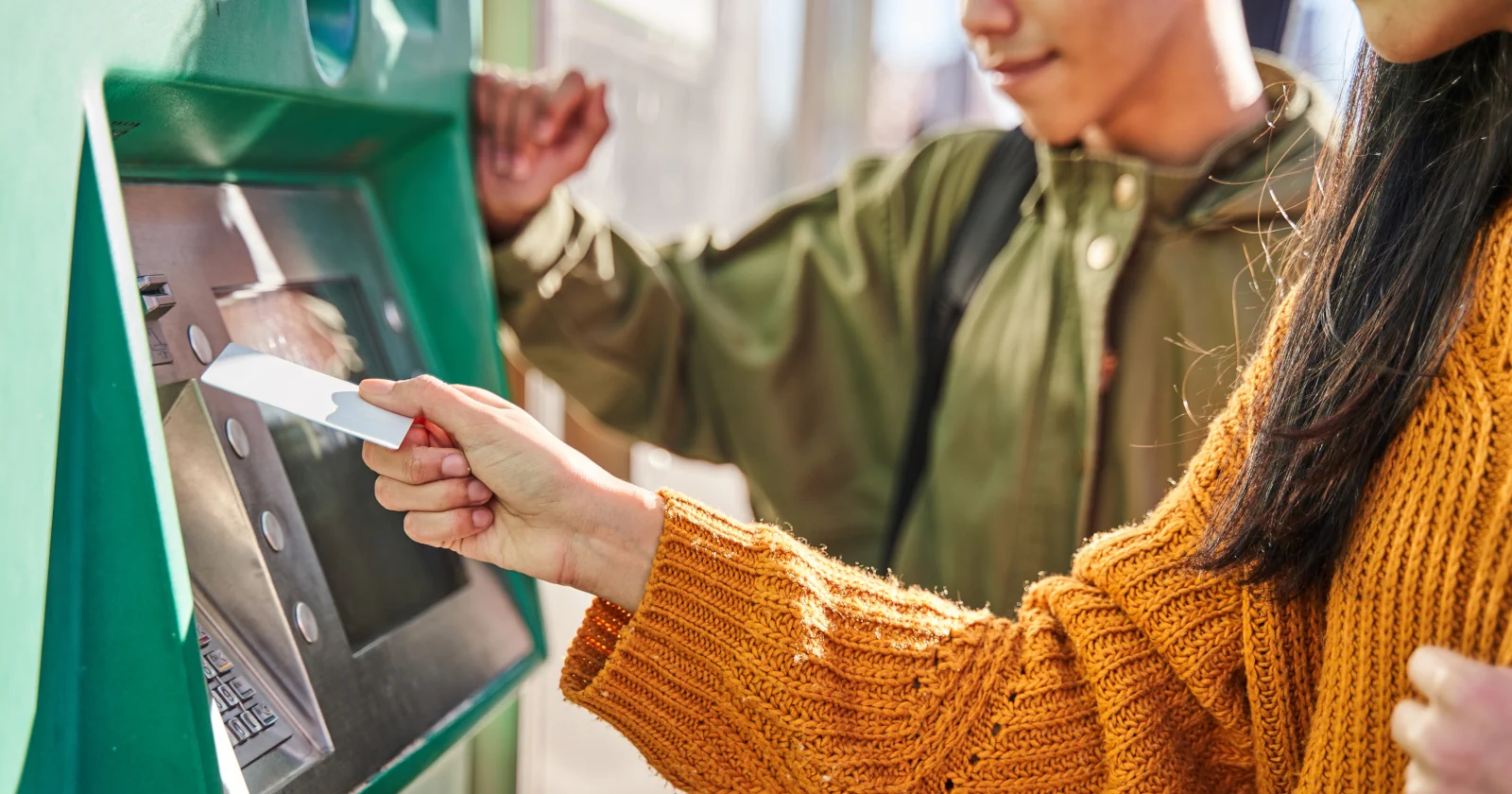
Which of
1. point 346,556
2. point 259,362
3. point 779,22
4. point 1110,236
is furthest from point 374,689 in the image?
point 779,22

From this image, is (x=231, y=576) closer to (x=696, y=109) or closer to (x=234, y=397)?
(x=234, y=397)

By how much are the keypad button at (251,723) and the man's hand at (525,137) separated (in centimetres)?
63

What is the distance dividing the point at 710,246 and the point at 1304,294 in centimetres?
77

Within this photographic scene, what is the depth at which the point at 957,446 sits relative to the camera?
132 centimetres

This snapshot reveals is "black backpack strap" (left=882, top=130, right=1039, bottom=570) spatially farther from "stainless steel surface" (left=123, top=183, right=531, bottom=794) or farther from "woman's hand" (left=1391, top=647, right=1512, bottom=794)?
"woman's hand" (left=1391, top=647, right=1512, bottom=794)

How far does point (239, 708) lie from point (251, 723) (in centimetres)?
1

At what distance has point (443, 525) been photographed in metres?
0.78

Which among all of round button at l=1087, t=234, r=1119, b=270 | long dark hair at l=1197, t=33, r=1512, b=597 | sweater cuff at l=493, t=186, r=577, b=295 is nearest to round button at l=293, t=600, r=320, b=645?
sweater cuff at l=493, t=186, r=577, b=295

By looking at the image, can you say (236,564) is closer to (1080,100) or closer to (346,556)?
(346,556)

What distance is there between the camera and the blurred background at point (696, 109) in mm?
1560

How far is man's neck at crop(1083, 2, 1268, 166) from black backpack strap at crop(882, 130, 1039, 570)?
0.44 ft

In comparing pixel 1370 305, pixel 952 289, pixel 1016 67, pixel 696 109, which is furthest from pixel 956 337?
pixel 696 109

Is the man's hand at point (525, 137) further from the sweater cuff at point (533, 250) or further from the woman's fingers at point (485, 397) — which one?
the woman's fingers at point (485, 397)

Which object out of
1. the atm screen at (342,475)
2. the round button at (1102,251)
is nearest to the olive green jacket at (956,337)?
the round button at (1102,251)
